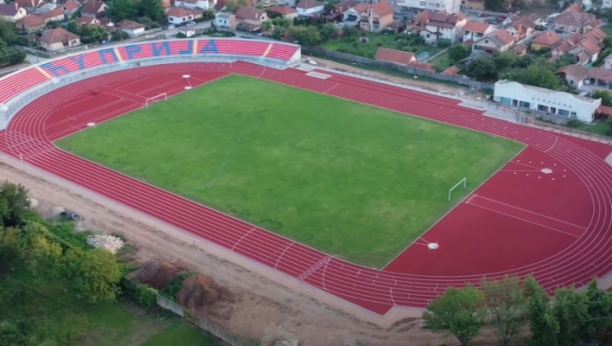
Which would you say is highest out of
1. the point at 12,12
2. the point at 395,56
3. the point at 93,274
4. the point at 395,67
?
the point at 12,12

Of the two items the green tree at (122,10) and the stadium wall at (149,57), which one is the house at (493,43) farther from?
the green tree at (122,10)

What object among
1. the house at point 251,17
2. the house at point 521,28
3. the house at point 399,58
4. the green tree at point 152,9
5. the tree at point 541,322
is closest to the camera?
the tree at point 541,322

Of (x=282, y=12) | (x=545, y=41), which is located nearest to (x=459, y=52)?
(x=545, y=41)

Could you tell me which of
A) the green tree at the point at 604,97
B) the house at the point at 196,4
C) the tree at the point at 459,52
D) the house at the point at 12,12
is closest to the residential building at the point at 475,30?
the tree at the point at 459,52

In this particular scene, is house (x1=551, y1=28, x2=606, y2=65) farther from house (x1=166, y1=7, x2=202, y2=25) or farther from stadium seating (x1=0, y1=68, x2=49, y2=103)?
stadium seating (x1=0, y1=68, x2=49, y2=103)

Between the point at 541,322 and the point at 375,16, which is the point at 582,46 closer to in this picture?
the point at 375,16

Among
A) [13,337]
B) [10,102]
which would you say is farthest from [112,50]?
[13,337]

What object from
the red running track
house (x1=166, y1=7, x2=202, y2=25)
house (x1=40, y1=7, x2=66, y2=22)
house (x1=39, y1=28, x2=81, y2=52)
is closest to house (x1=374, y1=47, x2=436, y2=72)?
the red running track
